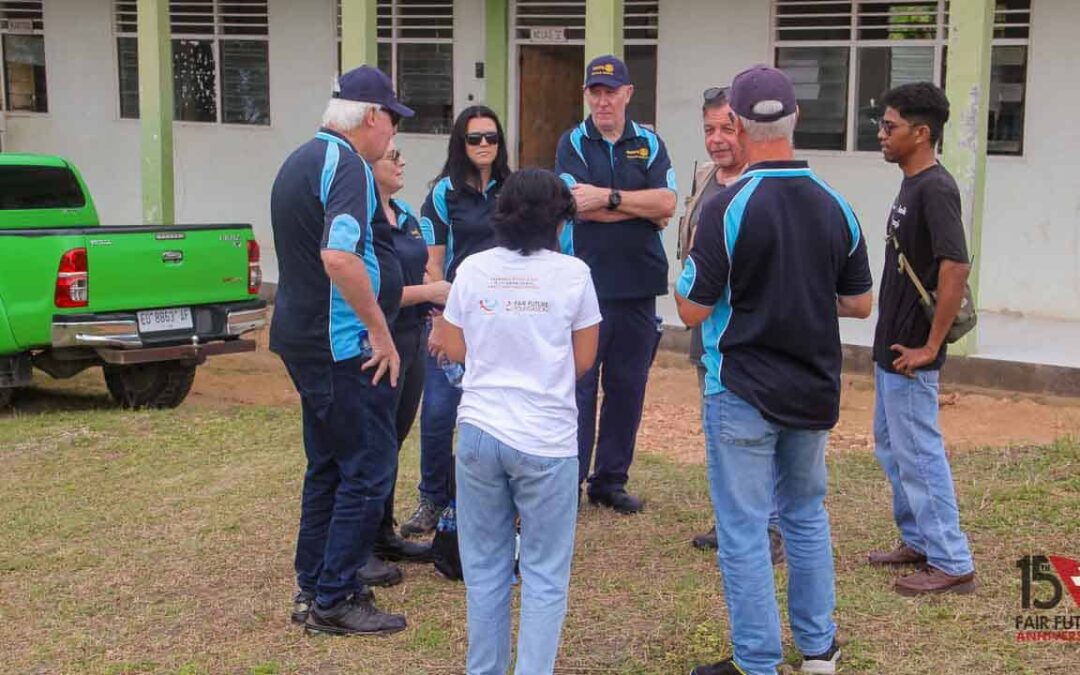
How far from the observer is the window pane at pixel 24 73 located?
16.0m

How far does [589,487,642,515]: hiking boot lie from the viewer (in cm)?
594

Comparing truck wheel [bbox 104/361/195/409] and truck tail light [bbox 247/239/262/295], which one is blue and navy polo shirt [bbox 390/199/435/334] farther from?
truck wheel [bbox 104/361/195/409]

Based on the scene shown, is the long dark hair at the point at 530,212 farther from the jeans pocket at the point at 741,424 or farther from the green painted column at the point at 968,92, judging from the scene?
the green painted column at the point at 968,92

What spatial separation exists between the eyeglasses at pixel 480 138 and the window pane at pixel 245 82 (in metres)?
9.73

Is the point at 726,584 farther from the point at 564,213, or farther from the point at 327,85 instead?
the point at 327,85

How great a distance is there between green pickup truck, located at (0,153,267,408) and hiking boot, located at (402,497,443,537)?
3.33 m

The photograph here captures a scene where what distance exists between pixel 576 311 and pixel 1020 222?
809cm

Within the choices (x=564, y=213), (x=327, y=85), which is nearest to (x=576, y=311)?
(x=564, y=213)

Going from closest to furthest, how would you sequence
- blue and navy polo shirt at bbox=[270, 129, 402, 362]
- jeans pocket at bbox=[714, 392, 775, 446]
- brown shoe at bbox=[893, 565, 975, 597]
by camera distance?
1. jeans pocket at bbox=[714, 392, 775, 446]
2. blue and navy polo shirt at bbox=[270, 129, 402, 362]
3. brown shoe at bbox=[893, 565, 975, 597]

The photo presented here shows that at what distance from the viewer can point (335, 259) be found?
411 cm

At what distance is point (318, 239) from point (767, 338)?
1551mm

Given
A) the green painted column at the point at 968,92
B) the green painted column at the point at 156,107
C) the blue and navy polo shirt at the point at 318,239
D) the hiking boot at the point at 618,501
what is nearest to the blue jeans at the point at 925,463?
the hiking boot at the point at 618,501

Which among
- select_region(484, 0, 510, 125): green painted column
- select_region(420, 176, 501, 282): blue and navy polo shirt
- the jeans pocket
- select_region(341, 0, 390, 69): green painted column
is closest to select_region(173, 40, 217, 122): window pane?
select_region(484, 0, 510, 125): green painted column

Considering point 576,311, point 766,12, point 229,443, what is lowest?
point 229,443
